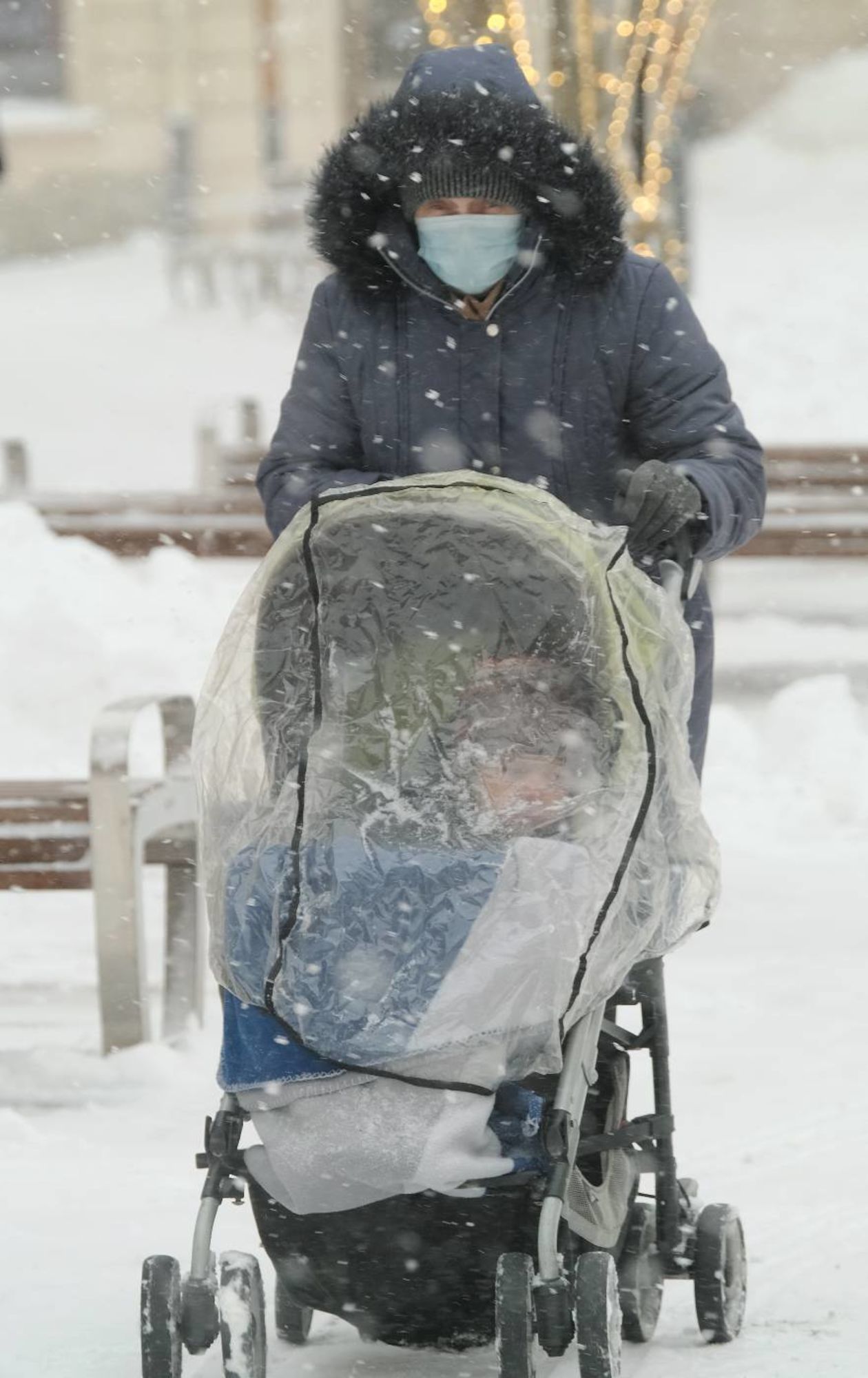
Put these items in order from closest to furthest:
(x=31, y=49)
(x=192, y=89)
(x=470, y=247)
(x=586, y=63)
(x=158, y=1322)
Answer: (x=158, y=1322) < (x=470, y=247) < (x=586, y=63) < (x=192, y=89) < (x=31, y=49)

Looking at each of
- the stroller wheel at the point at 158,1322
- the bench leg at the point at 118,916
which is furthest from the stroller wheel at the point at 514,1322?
the bench leg at the point at 118,916

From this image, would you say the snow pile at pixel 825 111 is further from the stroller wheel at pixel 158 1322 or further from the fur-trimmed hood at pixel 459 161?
the stroller wheel at pixel 158 1322

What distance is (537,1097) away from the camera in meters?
2.75

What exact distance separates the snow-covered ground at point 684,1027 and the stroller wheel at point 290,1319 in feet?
0.10

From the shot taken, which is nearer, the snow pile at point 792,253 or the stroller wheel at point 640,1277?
the stroller wheel at point 640,1277

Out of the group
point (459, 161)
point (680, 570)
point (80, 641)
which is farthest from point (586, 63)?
point (680, 570)

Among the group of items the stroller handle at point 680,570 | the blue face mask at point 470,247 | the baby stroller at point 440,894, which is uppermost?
the blue face mask at point 470,247

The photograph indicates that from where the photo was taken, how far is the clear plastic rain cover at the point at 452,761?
8.79ft

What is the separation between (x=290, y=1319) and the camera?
3.16 m

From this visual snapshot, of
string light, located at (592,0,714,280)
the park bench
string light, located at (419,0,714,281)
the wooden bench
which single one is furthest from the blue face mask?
string light, located at (419,0,714,281)

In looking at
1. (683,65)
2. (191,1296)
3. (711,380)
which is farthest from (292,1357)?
(683,65)

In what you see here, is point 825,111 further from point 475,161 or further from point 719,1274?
point 719,1274

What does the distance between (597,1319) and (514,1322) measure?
4.4 inches

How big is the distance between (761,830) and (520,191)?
3657 mm
